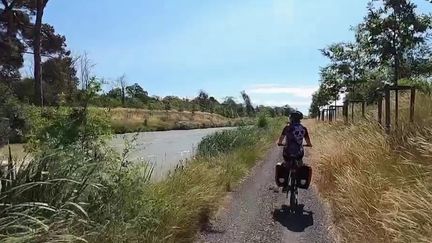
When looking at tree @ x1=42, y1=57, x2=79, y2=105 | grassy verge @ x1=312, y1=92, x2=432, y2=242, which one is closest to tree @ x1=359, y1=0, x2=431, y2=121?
grassy verge @ x1=312, y1=92, x2=432, y2=242

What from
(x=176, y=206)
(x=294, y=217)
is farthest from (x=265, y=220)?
(x=176, y=206)

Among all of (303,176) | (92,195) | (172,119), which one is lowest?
(303,176)

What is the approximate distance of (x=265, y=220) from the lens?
988cm

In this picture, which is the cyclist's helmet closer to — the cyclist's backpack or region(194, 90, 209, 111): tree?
the cyclist's backpack

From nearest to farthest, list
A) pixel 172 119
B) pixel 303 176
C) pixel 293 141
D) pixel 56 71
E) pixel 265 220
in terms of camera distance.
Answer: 1. pixel 265 220
2. pixel 293 141
3. pixel 303 176
4. pixel 56 71
5. pixel 172 119

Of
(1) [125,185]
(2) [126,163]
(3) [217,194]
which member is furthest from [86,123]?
(3) [217,194]

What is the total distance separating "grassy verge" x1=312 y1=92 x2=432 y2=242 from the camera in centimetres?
548

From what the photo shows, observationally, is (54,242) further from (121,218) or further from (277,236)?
(277,236)

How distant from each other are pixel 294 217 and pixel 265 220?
26.1 inches

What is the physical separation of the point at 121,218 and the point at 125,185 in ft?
2.85

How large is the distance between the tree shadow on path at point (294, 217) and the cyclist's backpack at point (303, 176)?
1.35ft

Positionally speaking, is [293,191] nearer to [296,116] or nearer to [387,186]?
[296,116]

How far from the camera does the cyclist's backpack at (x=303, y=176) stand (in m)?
11.2

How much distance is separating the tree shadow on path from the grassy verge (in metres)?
0.54
